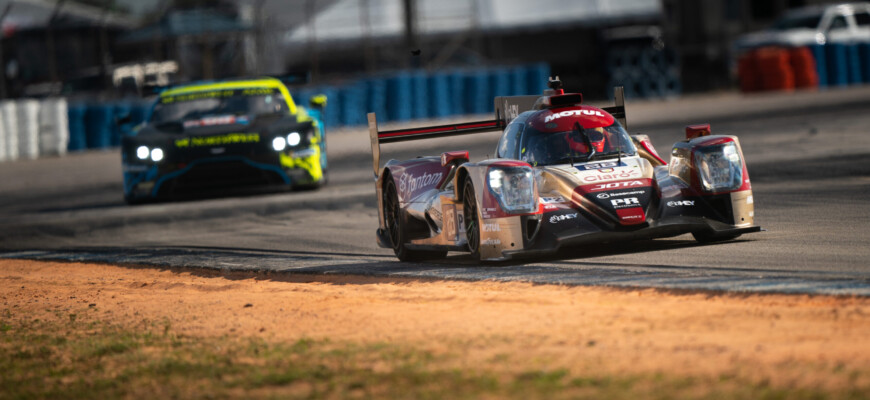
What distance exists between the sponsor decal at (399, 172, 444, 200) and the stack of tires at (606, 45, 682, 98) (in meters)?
27.2

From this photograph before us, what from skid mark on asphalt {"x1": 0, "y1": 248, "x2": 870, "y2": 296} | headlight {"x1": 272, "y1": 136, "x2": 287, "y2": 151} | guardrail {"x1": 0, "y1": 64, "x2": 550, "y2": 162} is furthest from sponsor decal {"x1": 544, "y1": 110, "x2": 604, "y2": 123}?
guardrail {"x1": 0, "y1": 64, "x2": 550, "y2": 162}

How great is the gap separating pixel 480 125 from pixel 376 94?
2088 centimetres

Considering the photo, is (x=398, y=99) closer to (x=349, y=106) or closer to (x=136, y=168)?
(x=349, y=106)

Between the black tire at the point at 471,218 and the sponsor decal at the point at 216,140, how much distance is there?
307 inches

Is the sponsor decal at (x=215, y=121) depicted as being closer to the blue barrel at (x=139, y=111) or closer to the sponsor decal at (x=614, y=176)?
the sponsor decal at (x=614, y=176)

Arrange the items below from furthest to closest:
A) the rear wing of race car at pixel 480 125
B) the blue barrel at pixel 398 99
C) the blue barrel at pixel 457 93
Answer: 1. the blue barrel at pixel 457 93
2. the blue barrel at pixel 398 99
3. the rear wing of race car at pixel 480 125

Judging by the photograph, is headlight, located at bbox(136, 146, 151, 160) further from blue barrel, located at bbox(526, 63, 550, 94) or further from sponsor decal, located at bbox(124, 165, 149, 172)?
blue barrel, located at bbox(526, 63, 550, 94)

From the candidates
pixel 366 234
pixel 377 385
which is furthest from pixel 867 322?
pixel 366 234

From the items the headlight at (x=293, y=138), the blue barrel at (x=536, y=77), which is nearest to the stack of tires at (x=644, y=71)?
the blue barrel at (x=536, y=77)

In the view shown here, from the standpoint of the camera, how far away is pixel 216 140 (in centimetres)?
1717

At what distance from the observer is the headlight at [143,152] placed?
17.3 m

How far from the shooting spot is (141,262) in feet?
39.2

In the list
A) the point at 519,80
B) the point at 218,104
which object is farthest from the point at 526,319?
the point at 519,80

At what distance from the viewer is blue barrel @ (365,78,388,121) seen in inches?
1270
